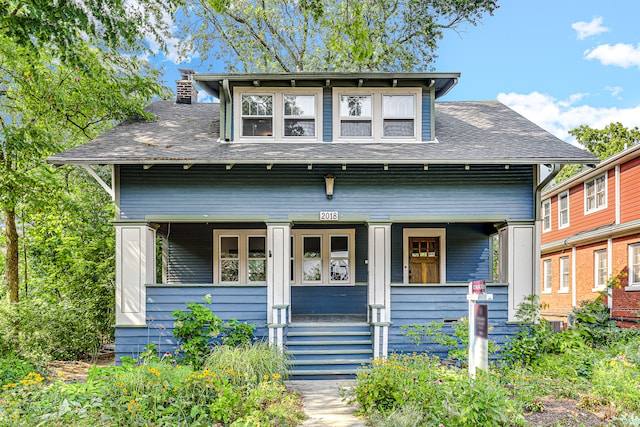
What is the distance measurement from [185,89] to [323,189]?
18.4ft

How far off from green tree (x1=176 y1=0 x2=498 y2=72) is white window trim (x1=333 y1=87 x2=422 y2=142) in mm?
7207

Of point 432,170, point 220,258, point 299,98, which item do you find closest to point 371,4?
point 299,98

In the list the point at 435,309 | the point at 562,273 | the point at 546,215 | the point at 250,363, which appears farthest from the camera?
the point at 546,215

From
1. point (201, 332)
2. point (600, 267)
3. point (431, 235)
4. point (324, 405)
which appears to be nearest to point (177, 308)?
point (201, 332)

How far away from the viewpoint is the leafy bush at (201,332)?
7113 millimetres

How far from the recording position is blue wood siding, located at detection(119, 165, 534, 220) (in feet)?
26.3

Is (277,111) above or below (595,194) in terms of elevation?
above

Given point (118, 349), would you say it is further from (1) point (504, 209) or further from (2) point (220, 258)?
(1) point (504, 209)

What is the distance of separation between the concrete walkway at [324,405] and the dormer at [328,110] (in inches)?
183

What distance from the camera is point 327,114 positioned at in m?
8.84

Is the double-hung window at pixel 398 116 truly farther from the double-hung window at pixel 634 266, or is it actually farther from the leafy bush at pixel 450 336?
the double-hung window at pixel 634 266

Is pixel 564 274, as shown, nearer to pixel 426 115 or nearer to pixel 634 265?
pixel 634 265

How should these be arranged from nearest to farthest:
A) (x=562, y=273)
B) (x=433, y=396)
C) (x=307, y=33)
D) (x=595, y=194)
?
(x=433, y=396)
(x=595, y=194)
(x=307, y=33)
(x=562, y=273)

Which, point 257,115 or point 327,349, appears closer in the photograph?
point 327,349
